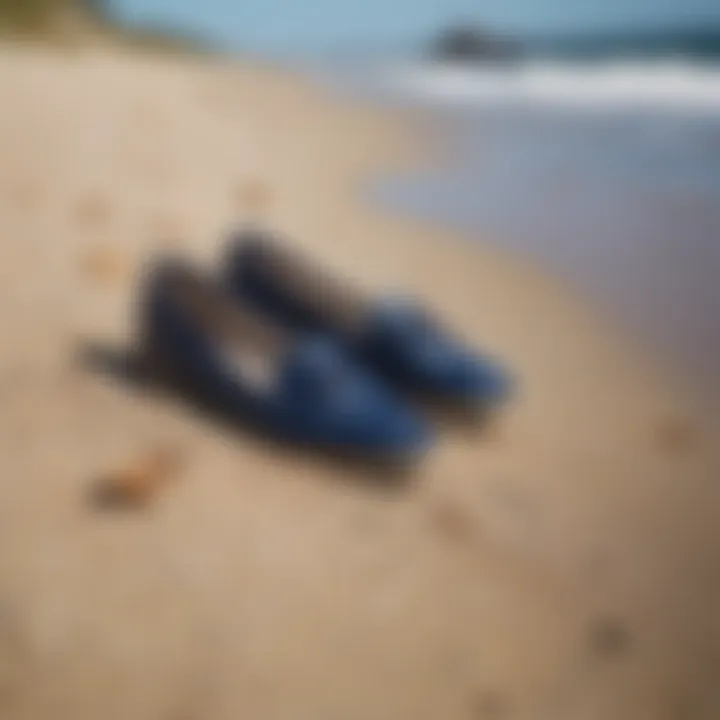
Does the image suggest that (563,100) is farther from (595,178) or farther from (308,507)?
(308,507)

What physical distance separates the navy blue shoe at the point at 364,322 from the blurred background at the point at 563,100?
67mm

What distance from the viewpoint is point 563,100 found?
409 mm

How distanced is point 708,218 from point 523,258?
7cm

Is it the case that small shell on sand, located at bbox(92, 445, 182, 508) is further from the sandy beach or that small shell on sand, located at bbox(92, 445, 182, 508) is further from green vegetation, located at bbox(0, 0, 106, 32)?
green vegetation, located at bbox(0, 0, 106, 32)

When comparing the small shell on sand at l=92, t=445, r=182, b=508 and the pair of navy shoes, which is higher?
the pair of navy shoes

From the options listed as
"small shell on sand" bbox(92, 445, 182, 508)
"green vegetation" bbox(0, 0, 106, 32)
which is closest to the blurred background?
"green vegetation" bbox(0, 0, 106, 32)

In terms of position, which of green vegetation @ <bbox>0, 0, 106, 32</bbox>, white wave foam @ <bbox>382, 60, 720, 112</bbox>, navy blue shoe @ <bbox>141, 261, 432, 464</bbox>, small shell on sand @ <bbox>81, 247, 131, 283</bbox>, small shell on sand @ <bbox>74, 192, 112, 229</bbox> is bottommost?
navy blue shoe @ <bbox>141, 261, 432, 464</bbox>

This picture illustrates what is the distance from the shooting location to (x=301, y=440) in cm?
35

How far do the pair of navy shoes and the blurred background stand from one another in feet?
0.24

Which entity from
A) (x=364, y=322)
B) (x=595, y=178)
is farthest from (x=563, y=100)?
(x=364, y=322)

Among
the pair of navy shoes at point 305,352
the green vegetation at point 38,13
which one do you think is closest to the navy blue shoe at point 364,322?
the pair of navy shoes at point 305,352

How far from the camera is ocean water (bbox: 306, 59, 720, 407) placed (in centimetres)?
35

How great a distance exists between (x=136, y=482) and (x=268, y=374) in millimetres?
68

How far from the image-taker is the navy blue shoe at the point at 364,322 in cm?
33
